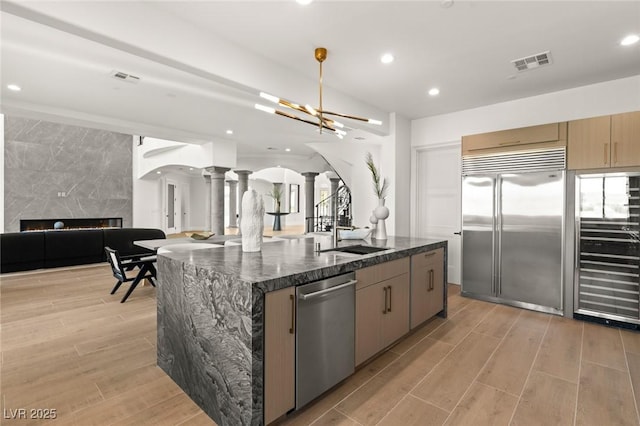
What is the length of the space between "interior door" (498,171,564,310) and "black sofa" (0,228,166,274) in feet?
19.7

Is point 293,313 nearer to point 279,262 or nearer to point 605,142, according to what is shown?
point 279,262

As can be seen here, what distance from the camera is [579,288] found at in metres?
3.49

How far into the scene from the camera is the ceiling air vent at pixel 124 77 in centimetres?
355

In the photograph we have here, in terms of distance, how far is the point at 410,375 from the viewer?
7.68 feet

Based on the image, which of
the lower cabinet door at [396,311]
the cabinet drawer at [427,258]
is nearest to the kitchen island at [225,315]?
the lower cabinet door at [396,311]

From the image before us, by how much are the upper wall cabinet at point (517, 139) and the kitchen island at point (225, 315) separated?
8.52 feet

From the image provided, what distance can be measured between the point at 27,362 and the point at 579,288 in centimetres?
535

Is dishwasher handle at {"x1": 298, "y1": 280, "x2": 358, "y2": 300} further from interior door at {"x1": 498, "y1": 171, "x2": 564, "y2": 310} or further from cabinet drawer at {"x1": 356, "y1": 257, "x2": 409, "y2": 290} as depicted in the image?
interior door at {"x1": 498, "y1": 171, "x2": 564, "y2": 310}

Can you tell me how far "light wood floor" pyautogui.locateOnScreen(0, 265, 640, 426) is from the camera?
74.6 inches

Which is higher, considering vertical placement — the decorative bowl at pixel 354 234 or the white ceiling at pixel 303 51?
the white ceiling at pixel 303 51

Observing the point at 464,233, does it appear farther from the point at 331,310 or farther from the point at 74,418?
the point at 74,418

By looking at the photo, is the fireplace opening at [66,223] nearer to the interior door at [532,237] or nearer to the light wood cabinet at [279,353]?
the light wood cabinet at [279,353]

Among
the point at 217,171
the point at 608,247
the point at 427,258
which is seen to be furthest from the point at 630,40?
the point at 217,171

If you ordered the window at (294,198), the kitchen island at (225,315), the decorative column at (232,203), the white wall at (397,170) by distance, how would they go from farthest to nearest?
the window at (294,198) → the decorative column at (232,203) → the white wall at (397,170) → the kitchen island at (225,315)
